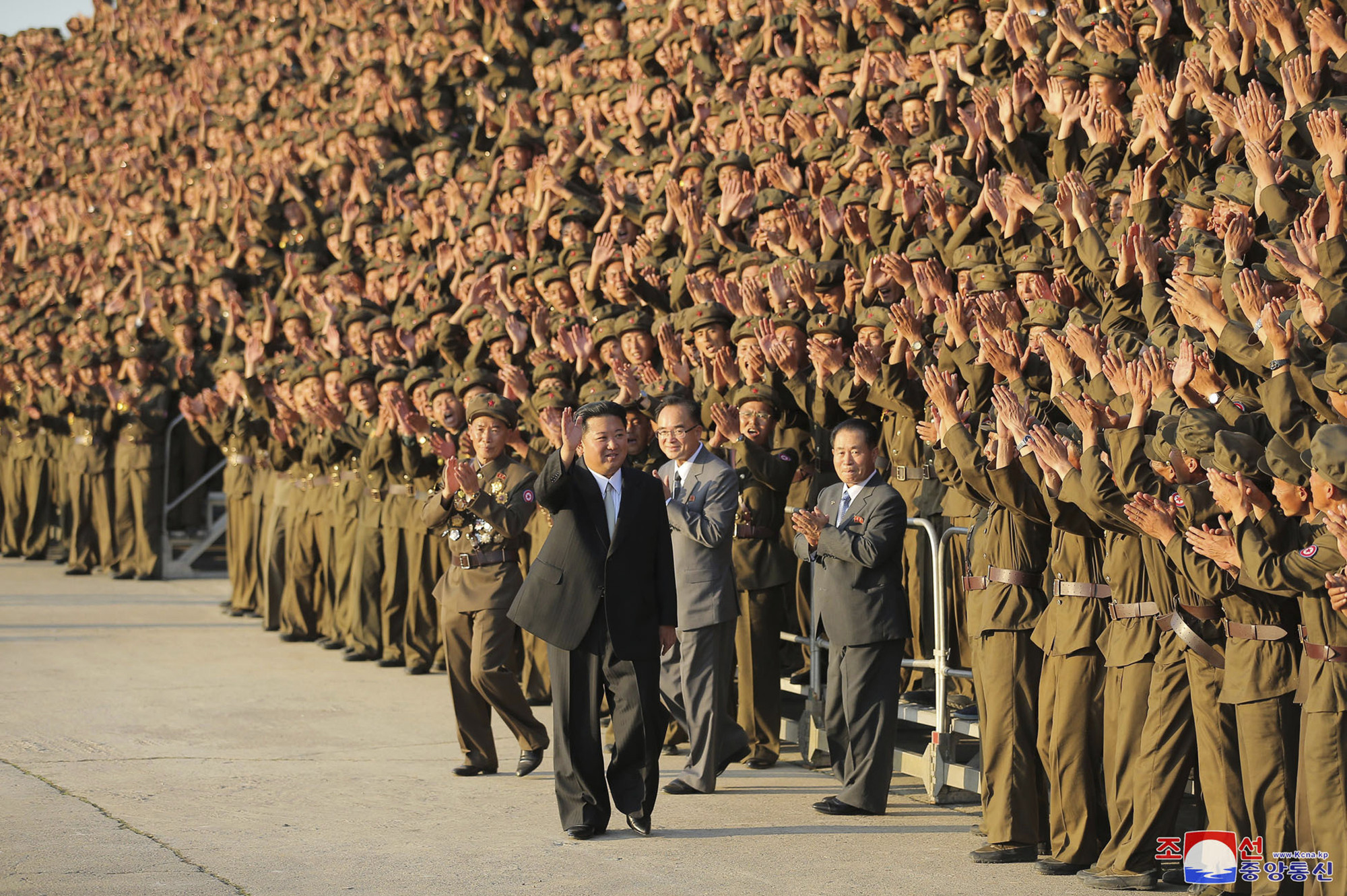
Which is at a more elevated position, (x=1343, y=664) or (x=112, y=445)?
(x=112, y=445)

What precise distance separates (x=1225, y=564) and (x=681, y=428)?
2.94 meters

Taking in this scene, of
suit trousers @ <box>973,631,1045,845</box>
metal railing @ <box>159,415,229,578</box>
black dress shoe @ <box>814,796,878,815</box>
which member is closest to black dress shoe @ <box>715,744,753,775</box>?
black dress shoe @ <box>814,796,878,815</box>

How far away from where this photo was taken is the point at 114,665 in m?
10.4

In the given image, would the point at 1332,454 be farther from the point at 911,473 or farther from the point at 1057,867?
the point at 911,473

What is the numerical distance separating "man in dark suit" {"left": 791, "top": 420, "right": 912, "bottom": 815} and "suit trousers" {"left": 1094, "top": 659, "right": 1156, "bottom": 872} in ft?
3.82

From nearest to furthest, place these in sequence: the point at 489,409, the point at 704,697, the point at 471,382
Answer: the point at 704,697, the point at 489,409, the point at 471,382

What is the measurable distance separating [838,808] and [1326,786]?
2.30m

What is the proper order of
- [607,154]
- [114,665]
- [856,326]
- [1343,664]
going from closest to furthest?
[1343,664]
[856,326]
[114,665]
[607,154]

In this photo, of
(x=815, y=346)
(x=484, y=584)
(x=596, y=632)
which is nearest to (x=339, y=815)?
(x=596, y=632)

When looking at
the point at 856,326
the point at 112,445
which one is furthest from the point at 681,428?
the point at 112,445

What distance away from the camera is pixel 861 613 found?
22.3 feet

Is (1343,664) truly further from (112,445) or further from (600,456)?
(112,445)

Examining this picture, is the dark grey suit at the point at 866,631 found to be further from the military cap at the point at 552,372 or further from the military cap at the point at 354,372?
the military cap at the point at 354,372

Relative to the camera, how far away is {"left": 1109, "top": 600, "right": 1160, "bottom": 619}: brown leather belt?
565 centimetres
